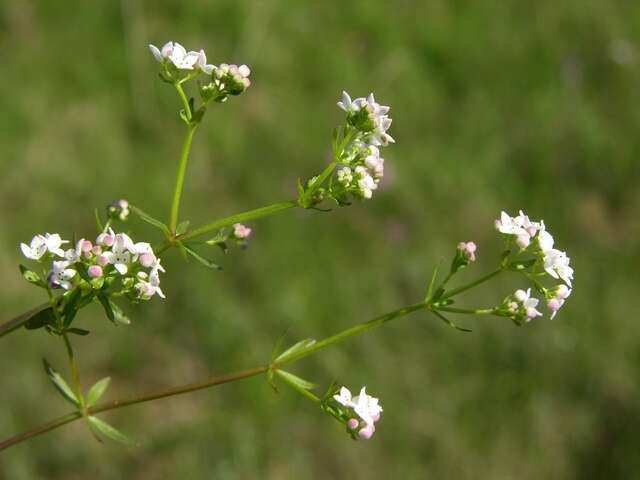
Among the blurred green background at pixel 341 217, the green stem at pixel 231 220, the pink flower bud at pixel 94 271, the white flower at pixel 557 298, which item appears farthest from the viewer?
the blurred green background at pixel 341 217

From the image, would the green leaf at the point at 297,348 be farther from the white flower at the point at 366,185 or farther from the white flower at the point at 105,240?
the white flower at the point at 105,240

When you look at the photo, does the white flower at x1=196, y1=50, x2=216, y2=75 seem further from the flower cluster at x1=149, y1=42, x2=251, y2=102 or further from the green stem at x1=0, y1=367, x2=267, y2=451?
the green stem at x1=0, y1=367, x2=267, y2=451

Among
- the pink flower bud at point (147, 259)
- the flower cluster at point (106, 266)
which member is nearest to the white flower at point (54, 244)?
the flower cluster at point (106, 266)

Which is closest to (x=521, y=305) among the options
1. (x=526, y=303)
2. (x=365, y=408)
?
(x=526, y=303)

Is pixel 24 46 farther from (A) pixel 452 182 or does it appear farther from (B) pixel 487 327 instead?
(B) pixel 487 327

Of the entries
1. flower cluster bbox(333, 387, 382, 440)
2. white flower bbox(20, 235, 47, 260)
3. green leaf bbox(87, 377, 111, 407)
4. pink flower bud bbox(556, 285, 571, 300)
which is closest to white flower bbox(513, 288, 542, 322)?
pink flower bud bbox(556, 285, 571, 300)

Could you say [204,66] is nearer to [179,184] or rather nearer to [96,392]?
[179,184]
